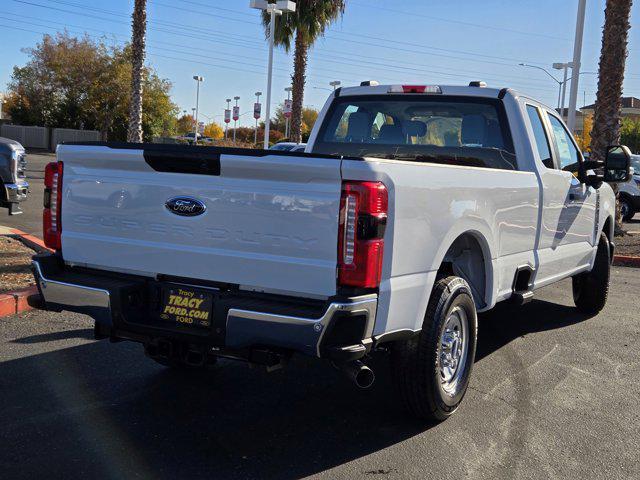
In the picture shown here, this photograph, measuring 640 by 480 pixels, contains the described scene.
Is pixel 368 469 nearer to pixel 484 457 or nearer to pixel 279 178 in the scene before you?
pixel 484 457

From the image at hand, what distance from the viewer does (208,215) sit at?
3615 mm

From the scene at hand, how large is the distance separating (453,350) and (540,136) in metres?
2.38

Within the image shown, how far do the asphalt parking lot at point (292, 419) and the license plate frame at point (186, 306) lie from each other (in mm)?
697

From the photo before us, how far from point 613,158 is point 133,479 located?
5.19 meters

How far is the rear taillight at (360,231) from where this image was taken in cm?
329

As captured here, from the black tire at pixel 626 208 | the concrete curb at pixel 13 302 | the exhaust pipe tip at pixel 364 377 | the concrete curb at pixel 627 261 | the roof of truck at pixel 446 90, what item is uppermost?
the roof of truck at pixel 446 90

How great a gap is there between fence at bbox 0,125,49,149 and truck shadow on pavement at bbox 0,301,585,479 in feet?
132

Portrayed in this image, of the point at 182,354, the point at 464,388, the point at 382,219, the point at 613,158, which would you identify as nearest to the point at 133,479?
the point at 182,354

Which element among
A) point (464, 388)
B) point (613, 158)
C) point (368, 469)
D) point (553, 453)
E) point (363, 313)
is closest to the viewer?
point (363, 313)

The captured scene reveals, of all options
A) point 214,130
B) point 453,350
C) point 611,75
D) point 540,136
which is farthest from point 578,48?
point 214,130

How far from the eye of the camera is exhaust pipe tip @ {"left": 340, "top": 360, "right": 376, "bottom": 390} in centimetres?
348

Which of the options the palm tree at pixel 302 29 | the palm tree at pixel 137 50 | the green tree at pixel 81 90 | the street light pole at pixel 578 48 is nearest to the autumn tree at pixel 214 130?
the green tree at pixel 81 90

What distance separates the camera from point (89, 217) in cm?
398

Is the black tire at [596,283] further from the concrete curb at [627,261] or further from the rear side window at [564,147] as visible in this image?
the concrete curb at [627,261]
